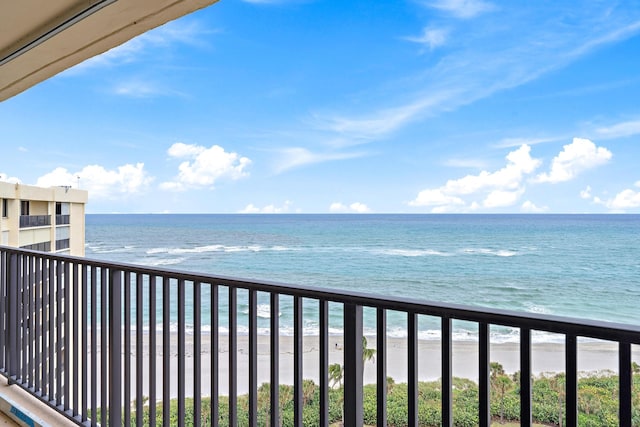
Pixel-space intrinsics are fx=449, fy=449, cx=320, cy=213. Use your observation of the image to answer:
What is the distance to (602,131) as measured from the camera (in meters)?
29.3

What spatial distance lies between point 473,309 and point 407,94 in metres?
32.3

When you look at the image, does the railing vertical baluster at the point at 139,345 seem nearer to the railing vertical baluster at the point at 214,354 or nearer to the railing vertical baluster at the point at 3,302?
the railing vertical baluster at the point at 214,354

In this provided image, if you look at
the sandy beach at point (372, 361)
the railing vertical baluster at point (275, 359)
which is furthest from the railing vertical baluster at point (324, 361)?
the sandy beach at point (372, 361)

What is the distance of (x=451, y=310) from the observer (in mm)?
996

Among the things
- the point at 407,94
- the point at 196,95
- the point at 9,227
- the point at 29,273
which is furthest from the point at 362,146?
the point at 29,273

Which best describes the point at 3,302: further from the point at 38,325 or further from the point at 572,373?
the point at 572,373

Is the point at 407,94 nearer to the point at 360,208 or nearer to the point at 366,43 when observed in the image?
the point at 366,43

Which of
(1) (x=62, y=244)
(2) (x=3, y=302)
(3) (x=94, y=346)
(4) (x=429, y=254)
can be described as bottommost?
(4) (x=429, y=254)

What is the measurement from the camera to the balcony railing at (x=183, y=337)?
0.94 metres

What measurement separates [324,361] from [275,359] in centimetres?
18

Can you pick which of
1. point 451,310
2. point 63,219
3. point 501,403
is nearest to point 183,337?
point 451,310

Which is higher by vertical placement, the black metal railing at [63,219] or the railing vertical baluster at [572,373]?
the black metal railing at [63,219]

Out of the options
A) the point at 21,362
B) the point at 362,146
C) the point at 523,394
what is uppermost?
the point at 362,146

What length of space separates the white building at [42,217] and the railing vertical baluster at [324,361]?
11.5 meters
